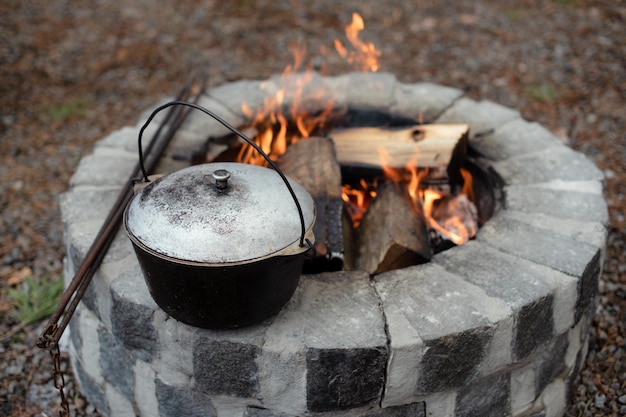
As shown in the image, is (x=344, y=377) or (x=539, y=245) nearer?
(x=344, y=377)

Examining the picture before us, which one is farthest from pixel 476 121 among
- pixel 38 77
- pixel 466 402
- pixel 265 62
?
pixel 38 77

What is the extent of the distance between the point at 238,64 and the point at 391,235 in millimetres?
3848

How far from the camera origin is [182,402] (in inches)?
93.4

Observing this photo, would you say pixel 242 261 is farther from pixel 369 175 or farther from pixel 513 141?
pixel 513 141

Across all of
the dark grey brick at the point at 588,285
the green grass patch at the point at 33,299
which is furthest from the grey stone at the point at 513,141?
the green grass patch at the point at 33,299

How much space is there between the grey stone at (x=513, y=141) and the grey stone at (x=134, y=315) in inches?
72.2

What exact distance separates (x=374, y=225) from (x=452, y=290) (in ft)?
1.88

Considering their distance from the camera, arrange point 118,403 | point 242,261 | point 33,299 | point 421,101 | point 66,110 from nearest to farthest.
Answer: point 242,261, point 118,403, point 33,299, point 421,101, point 66,110

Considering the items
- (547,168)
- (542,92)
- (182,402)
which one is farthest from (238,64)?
(182,402)

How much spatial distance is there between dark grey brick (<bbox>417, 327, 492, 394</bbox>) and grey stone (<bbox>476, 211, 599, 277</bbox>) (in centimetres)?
46

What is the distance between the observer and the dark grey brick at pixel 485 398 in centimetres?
235

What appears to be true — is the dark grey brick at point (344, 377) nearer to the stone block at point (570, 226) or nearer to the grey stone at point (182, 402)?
the grey stone at point (182, 402)

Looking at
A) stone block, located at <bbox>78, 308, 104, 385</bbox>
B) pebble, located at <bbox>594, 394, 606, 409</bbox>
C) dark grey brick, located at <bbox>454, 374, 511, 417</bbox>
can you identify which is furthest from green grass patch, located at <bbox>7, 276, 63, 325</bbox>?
pebble, located at <bbox>594, 394, 606, 409</bbox>

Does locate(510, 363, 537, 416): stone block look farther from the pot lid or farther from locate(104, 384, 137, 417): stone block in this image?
locate(104, 384, 137, 417): stone block
